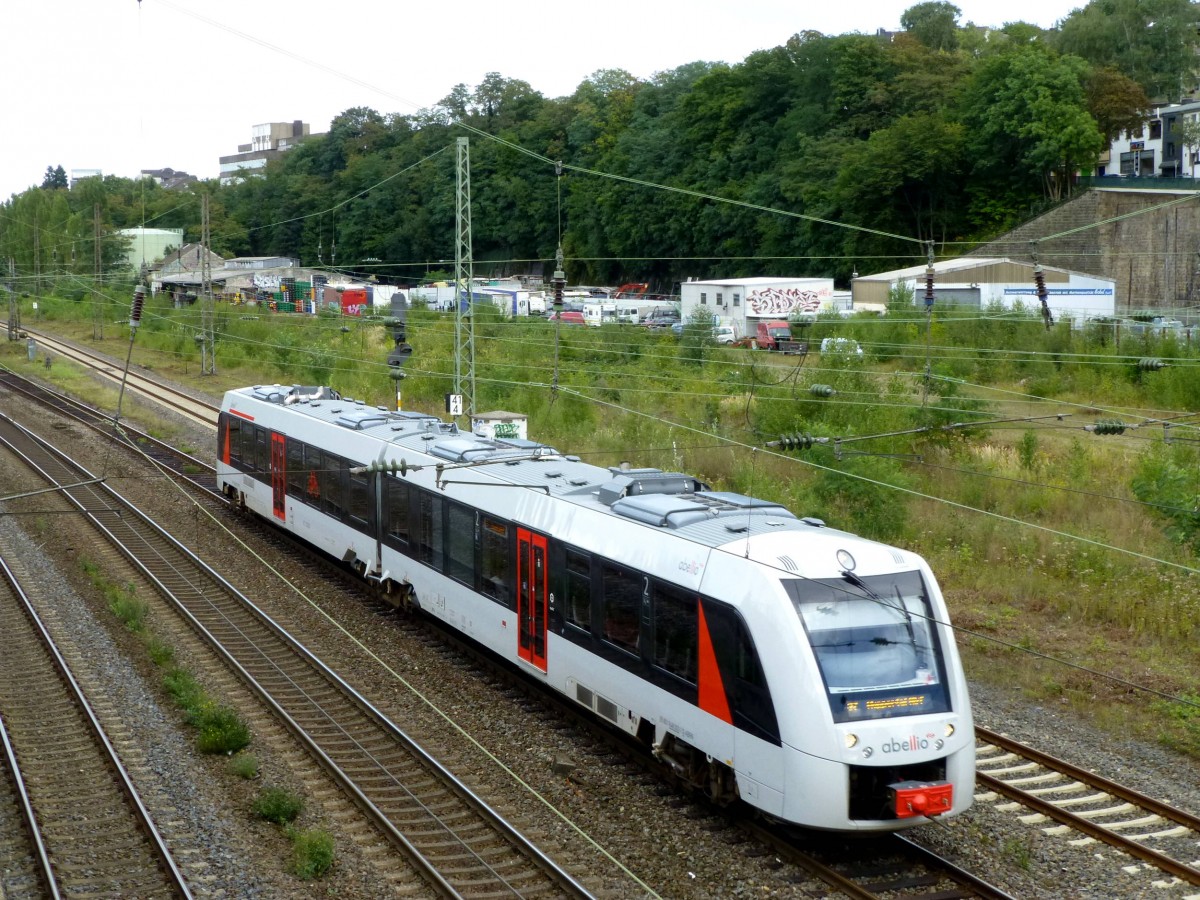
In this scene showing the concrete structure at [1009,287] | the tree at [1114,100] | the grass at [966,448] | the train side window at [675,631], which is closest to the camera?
the train side window at [675,631]

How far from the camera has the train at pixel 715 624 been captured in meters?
9.86

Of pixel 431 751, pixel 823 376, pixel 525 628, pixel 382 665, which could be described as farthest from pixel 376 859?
pixel 823 376

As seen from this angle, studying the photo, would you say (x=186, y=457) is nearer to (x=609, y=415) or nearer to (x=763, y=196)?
(x=609, y=415)

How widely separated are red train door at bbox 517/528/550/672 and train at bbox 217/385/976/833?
3 cm

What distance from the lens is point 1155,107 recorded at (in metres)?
72.9

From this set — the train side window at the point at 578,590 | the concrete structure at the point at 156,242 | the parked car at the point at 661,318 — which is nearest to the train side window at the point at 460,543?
the train side window at the point at 578,590

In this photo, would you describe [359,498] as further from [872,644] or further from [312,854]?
[872,644]

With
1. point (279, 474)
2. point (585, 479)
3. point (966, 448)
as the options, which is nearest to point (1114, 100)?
point (966, 448)

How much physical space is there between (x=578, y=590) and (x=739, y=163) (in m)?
63.9

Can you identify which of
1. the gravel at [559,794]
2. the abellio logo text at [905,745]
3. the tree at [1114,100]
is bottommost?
the gravel at [559,794]

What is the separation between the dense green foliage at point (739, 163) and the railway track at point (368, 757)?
86.6 ft

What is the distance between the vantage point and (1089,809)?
38.0 ft

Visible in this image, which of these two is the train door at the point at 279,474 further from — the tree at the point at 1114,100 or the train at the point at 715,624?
the tree at the point at 1114,100

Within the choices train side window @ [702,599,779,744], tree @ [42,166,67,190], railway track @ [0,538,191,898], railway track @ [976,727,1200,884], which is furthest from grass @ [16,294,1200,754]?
tree @ [42,166,67,190]
